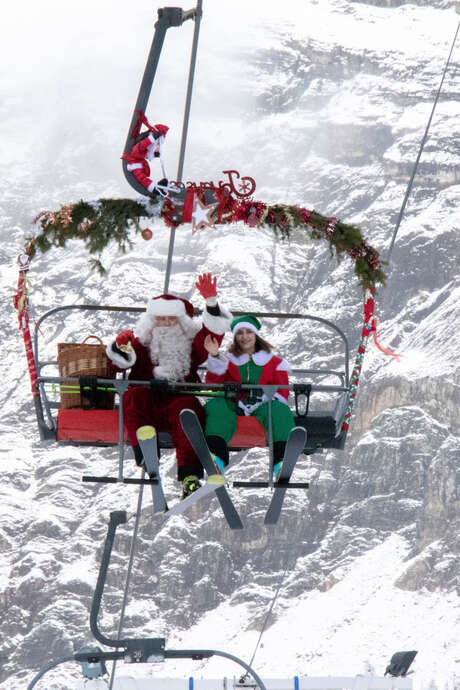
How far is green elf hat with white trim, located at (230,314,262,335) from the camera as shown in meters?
9.98

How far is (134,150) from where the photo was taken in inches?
376

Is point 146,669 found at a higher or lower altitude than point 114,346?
lower

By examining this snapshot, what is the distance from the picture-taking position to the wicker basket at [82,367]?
9.76 m

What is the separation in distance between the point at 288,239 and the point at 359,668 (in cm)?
15745

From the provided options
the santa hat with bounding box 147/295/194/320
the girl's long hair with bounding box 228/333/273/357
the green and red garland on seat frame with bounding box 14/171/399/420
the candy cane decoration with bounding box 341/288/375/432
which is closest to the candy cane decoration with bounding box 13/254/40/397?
the green and red garland on seat frame with bounding box 14/171/399/420

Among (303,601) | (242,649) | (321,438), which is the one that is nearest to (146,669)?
(242,649)

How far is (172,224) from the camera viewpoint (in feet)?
31.7

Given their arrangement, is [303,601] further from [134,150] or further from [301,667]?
[134,150]

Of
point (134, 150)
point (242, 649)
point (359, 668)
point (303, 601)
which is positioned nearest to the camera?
point (134, 150)

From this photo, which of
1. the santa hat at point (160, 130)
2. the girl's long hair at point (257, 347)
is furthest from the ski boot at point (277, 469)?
the santa hat at point (160, 130)

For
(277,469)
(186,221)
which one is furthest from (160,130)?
(277,469)

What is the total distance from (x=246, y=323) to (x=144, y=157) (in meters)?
1.73

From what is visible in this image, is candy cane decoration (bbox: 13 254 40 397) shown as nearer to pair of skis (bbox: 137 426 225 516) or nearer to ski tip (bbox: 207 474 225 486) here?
pair of skis (bbox: 137 426 225 516)

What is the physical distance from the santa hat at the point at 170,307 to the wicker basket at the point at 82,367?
22.5 inches
